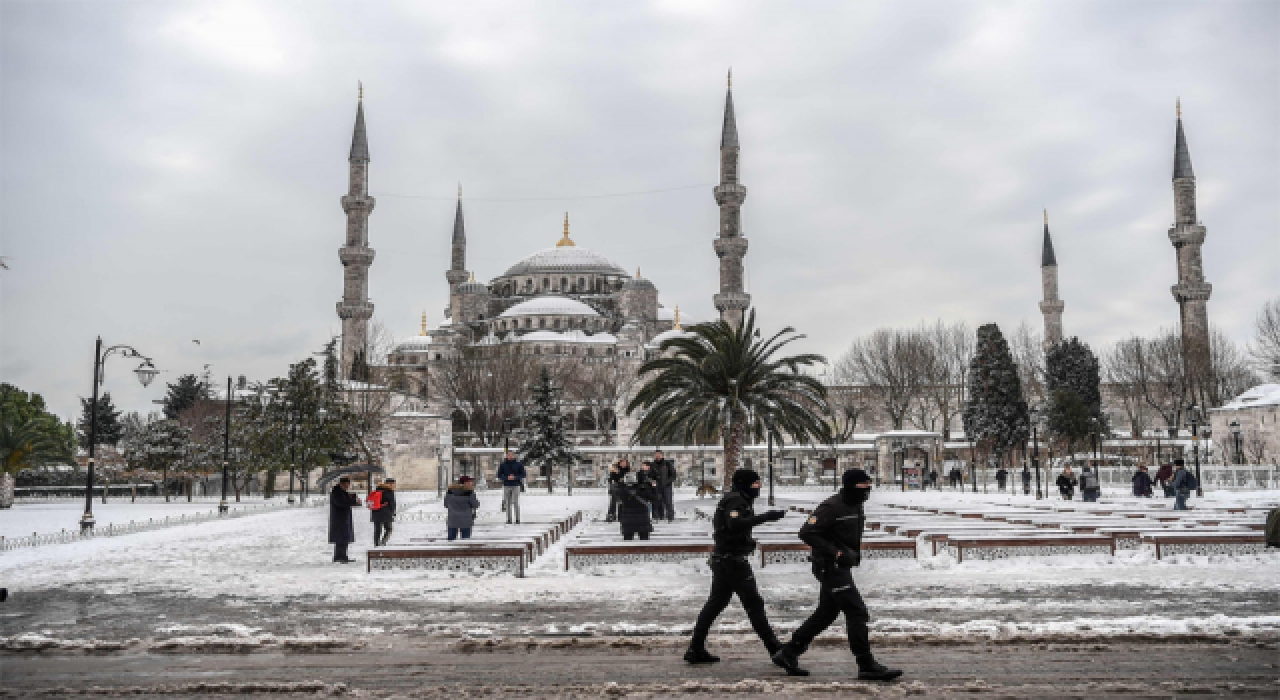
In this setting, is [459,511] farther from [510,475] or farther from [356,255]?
[356,255]

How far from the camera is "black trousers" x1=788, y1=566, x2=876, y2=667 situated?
5.46 m

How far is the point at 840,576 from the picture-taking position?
18.1 feet

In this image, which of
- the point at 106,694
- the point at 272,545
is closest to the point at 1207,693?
the point at 106,694

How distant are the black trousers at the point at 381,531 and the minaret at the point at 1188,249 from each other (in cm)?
4684

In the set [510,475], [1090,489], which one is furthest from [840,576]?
[1090,489]

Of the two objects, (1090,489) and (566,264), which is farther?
(566,264)

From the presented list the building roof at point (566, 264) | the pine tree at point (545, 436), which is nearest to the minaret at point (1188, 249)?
the pine tree at point (545, 436)

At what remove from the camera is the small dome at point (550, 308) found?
247 ft

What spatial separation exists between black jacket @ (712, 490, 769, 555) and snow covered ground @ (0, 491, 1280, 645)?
4.74 feet

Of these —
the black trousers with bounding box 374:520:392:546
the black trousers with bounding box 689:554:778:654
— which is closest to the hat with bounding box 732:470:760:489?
the black trousers with bounding box 689:554:778:654

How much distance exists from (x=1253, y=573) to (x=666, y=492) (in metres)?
10.2

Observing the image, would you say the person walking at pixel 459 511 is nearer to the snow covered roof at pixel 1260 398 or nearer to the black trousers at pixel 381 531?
the black trousers at pixel 381 531

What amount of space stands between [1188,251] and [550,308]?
143 ft

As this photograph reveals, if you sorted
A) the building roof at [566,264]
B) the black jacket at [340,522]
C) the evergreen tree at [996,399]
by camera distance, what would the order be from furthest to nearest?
the building roof at [566,264], the evergreen tree at [996,399], the black jacket at [340,522]
